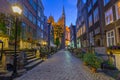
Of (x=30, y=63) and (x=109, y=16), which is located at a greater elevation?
(x=109, y=16)

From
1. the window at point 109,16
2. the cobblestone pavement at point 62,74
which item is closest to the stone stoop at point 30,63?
the cobblestone pavement at point 62,74

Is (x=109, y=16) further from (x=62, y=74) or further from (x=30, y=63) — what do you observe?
(x=62, y=74)

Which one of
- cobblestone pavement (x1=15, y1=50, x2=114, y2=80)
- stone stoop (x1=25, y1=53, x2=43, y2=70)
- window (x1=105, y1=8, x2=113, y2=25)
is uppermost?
window (x1=105, y1=8, x2=113, y2=25)

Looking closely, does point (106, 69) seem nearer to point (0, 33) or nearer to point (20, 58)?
point (20, 58)

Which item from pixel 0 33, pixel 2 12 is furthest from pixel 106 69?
pixel 2 12

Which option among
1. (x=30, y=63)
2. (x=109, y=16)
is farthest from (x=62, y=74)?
(x=109, y=16)

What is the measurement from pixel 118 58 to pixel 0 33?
13.7 metres

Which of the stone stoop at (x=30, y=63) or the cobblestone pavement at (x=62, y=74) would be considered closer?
the cobblestone pavement at (x=62, y=74)

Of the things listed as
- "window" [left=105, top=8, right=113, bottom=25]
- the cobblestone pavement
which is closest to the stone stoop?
the cobblestone pavement

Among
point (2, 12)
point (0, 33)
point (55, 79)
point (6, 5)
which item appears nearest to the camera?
point (55, 79)

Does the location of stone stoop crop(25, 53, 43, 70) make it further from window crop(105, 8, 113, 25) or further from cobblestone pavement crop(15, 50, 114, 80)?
window crop(105, 8, 113, 25)

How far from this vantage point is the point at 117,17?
18281 millimetres

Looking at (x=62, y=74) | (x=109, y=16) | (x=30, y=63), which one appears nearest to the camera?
(x=62, y=74)

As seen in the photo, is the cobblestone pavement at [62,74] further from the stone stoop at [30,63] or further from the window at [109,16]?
the window at [109,16]
